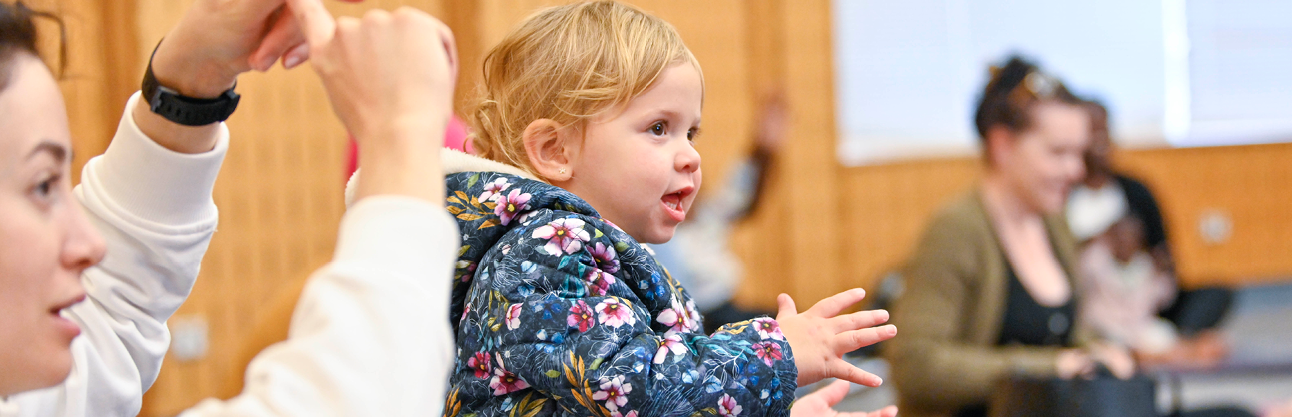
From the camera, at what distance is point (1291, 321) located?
17.4 feet

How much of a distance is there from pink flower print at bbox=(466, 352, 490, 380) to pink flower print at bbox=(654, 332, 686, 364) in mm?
182

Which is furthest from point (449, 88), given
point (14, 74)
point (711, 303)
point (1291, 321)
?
point (1291, 321)

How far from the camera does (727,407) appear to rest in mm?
956

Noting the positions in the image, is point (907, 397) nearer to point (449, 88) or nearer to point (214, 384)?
point (449, 88)

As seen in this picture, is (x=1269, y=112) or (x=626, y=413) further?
(x=1269, y=112)

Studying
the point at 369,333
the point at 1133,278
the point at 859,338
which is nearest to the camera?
the point at 369,333

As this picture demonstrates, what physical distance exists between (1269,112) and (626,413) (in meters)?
6.10

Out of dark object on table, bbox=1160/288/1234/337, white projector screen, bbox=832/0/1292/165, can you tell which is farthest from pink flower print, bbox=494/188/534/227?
white projector screen, bbox=832/0/1292/165

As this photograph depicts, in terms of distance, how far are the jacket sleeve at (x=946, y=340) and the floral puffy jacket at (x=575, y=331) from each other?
55.6 inches

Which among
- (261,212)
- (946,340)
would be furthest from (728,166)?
(946,340)

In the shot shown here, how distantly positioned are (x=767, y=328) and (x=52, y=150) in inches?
26.0

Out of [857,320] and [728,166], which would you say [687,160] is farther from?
[728,166]

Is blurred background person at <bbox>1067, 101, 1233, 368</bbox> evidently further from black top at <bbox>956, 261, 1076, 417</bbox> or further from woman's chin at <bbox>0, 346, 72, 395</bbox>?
woman's chin at <bbox>0, 346, 72, 395</bbox>

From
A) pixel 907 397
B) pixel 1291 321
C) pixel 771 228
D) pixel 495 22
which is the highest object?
pixel 495 22
